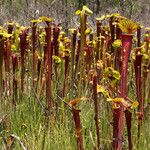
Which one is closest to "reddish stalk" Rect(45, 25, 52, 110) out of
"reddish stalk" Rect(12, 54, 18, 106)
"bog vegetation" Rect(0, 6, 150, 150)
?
"bog vegetation" Rect(0, 6, 150, 150)

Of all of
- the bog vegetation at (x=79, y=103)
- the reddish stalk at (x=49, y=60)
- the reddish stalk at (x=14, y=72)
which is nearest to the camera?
the bog vegetation at (x=79, y=103)

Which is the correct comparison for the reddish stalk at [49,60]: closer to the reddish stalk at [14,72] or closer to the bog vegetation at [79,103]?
the bog vegetation at [79,103]

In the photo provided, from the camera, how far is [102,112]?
240 cm

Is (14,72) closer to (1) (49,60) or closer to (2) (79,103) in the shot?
(2) (79,103)

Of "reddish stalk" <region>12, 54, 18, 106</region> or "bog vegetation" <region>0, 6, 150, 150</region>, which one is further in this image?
"reddish stalk" <region>12, 54, 18, 106</region>

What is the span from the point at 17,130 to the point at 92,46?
2.50 feet

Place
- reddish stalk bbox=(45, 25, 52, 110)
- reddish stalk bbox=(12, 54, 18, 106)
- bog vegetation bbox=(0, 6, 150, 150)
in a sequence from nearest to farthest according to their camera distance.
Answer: bog vegetation bbox=(0, 6, 150, 150) < reddish stalk bbox=(45, 25, 52, 110) < reddish stalk bbox=(12, 54, 18, 106)

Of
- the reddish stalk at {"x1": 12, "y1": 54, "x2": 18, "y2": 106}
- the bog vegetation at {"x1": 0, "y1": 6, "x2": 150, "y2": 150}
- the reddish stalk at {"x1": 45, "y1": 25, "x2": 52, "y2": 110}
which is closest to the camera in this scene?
the bog vegetation at {"x1": 0, "y1": 6, "x2": 150, "y2": 150}

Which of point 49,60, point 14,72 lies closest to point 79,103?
point 14,72

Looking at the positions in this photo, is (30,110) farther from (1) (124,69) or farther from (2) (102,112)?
(1) (124,69)

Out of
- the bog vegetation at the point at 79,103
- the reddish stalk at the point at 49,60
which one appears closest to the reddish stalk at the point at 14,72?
the bog vegetation at the point at 79,103

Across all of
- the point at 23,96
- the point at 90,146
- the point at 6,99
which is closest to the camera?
the point at 90,146

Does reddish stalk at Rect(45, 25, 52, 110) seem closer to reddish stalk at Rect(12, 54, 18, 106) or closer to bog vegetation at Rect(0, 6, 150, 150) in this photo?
bog vegetation at Rect(0, 6, 150, 150)

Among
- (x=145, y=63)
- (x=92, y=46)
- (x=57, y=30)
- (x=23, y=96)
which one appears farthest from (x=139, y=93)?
(x=23, y=96)
